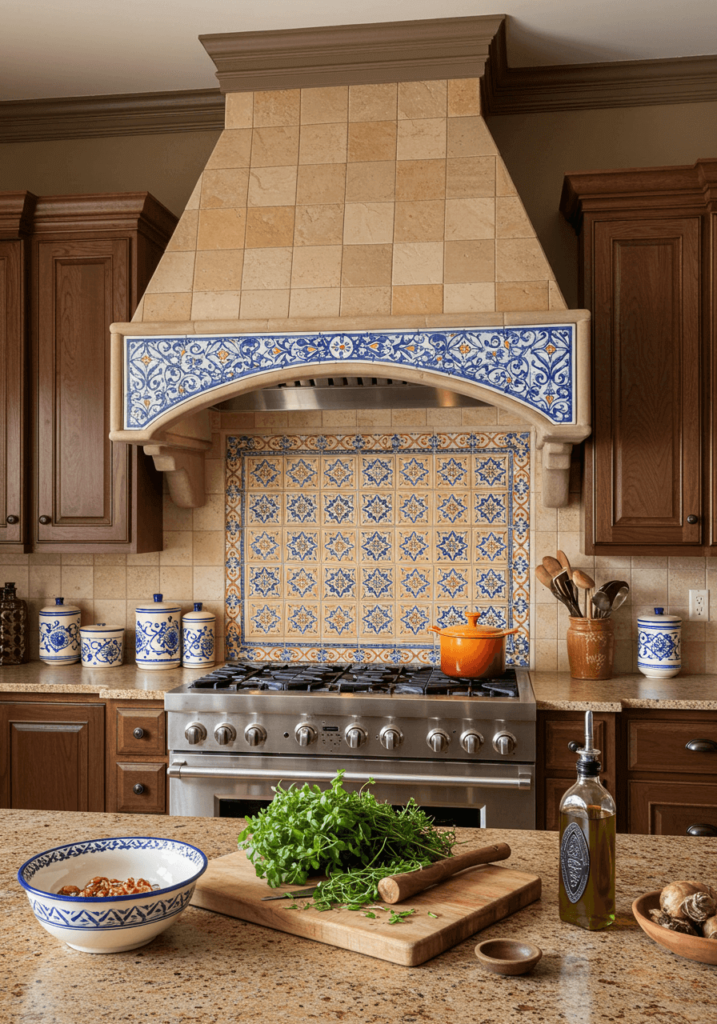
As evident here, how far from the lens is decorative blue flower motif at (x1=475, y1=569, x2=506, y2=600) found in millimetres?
3445

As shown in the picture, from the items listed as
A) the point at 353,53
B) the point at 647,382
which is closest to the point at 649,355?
the point at 647,382

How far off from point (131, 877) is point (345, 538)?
7.51 ft

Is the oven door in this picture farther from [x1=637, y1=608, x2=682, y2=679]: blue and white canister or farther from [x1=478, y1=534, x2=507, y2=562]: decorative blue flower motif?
[x1=478, y1=534, x2=507, y2=562]: decorative blue flower motif

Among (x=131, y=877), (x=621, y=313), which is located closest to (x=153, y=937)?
(x=131, y=877)

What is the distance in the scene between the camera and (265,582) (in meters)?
3.58

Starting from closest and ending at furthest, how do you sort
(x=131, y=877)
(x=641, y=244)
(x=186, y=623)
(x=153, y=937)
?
(x=153, y=937) < (x=131, y=877) < (x=641, y=244) < (x=186, y=623)

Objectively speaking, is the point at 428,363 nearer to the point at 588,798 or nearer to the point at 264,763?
the point at 264,763

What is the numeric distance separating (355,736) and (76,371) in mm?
1698

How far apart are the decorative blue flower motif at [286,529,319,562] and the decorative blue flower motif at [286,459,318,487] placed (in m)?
0.19

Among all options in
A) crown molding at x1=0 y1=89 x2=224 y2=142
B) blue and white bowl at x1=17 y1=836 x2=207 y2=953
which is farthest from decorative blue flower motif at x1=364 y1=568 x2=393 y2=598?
blue and white bowl at x1=17 y1=836 x2=207 y2=953

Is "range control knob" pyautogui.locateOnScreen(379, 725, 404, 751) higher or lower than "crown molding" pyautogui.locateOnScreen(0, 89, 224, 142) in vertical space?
lower

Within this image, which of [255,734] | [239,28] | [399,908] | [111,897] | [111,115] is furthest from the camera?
[111,115]

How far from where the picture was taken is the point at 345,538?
3545mm

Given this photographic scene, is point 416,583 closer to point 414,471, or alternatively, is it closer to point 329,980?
point 414,471
